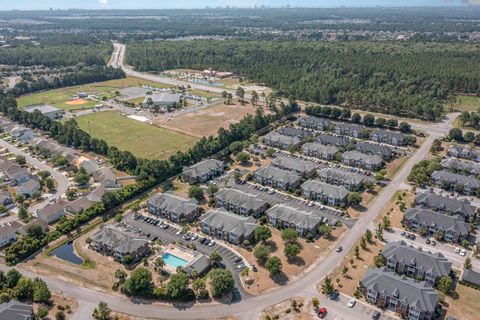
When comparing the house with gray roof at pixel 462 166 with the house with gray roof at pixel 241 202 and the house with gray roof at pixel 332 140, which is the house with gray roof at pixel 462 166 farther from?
the house with gray roof at pixel 241 202

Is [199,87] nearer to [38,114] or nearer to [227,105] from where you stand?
[227,105]

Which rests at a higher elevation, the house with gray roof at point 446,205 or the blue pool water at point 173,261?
the house with gray roof at point 446,205

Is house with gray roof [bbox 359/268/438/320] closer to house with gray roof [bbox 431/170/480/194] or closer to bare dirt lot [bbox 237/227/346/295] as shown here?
bare dirt lot [bbox 237/227/346/295]

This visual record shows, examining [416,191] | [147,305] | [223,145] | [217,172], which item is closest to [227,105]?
[223,145]

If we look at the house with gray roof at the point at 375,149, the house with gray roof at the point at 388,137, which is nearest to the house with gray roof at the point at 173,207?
the house with gray roof at the point at 375,149

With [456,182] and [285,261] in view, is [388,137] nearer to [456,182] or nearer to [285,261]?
[456,182]
